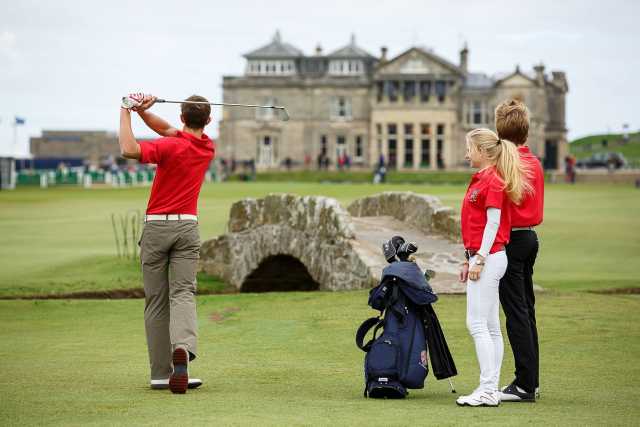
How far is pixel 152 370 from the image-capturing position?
30.6 ft

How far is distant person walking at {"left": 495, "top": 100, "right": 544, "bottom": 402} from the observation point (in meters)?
8.73

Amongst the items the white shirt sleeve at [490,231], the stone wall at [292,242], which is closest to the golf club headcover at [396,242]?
the white shirt sleeve at [490,231]

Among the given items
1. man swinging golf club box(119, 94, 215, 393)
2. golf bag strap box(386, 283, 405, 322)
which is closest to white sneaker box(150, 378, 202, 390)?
man swinging golf club box(119, 94, 215, 393)

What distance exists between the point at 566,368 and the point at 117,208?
33.9 m

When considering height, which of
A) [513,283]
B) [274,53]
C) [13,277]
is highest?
[274,53]

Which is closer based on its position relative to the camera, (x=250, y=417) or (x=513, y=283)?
(x=250, y=417)

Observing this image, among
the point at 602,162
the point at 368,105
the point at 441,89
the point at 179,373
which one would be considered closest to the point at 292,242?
the point at 179,373

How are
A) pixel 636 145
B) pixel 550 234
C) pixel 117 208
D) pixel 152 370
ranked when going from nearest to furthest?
1. pixel 152 370
2. pixel 550 234
3. pixel 117 208
4. pixel 636 145

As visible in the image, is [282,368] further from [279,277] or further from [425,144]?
[425,144]

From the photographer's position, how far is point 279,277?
21.9 meters

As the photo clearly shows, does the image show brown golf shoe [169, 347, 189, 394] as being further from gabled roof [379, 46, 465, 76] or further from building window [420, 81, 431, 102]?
building window [420, 81, 431, 102]

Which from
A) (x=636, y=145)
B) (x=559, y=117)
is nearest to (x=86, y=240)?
(x=559, y=117)

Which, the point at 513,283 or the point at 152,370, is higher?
the point at 513,283

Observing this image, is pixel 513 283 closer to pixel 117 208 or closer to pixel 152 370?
pixel 152 370
